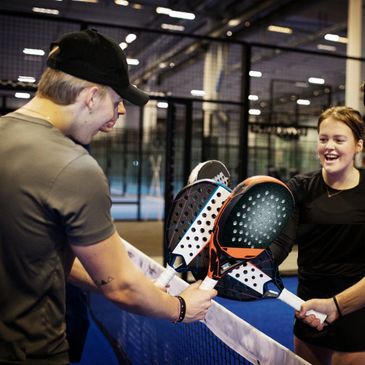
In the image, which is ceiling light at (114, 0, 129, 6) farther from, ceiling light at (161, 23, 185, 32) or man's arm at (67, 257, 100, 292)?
man's arm at (67, 257, 100, 292)

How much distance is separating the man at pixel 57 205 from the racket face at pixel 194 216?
0.20 meters

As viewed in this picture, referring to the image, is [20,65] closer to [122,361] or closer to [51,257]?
[122,361]

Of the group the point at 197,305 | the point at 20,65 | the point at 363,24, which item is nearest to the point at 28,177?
the point at 197,305

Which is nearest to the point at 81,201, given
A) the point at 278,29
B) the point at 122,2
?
the point at 122,2

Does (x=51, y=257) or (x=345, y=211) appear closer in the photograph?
(x=51, y=257)

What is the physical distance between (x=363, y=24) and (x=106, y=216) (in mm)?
8507

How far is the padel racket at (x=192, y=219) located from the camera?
55.5 inches

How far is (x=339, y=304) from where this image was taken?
64.0 inches

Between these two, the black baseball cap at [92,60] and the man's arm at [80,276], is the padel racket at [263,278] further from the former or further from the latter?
the black baseball cap at [92,60]

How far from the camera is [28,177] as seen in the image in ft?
3.62

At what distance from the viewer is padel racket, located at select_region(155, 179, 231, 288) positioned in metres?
1.41

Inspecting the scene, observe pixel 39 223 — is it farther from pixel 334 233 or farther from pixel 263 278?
pixel 334 233

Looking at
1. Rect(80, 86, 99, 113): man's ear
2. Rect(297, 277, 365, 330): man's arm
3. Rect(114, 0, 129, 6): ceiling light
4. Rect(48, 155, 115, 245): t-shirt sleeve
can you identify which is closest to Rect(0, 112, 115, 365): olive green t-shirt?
Rect(48, 155, 115, 245): t-shirt sleeve

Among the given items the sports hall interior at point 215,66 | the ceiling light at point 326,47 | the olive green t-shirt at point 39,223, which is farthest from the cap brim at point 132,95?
the ceiling light at point 326,47
